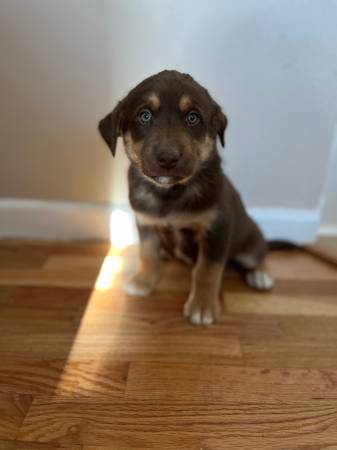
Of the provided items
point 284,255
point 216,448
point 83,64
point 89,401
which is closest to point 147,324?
point 89,401

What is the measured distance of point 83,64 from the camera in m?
2.04

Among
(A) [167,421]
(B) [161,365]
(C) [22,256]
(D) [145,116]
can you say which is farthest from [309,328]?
(C) [22,256]

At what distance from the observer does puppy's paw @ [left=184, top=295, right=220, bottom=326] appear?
165 cm

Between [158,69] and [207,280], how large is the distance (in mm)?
1180

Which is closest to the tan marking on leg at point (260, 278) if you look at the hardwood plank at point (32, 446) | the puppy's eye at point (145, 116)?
the puppy's eye at point (145, 116)

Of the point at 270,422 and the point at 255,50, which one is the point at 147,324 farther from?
the point at 255,50

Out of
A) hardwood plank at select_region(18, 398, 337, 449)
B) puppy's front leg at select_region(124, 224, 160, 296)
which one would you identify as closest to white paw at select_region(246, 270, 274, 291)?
puppy's front leg at select_region(124, 224, 160, 296)

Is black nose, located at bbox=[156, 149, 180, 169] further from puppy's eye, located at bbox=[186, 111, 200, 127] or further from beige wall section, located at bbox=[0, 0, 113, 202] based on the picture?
beige wall section, located at bbox=[0, 0, 113, 202]

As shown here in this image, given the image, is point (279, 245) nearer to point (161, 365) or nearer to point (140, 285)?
point (140, 285)

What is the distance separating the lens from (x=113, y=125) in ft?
4.89

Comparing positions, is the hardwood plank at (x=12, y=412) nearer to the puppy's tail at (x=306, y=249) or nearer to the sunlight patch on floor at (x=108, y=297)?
the sunlight patch on floor at (x=108, y=297)

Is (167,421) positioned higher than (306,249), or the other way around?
(167,421)

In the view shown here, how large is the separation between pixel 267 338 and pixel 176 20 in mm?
1674

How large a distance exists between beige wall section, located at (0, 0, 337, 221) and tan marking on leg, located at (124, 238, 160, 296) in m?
0.59
